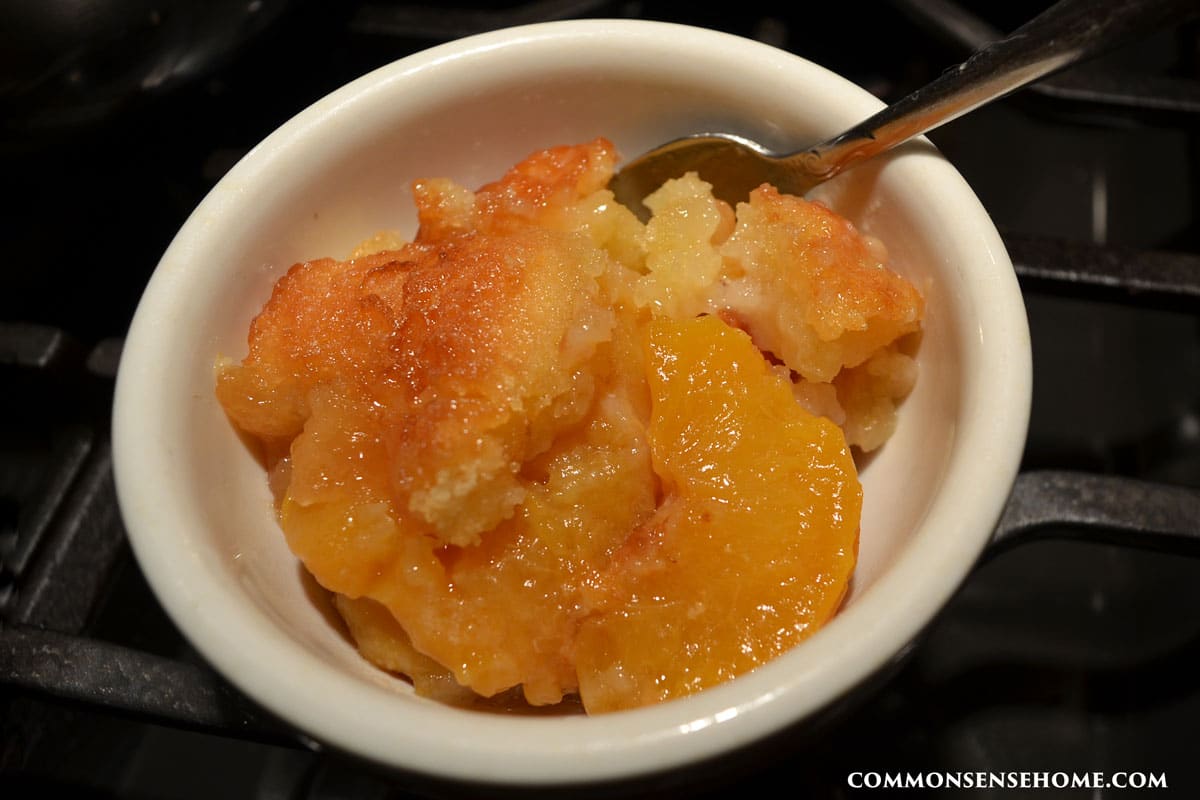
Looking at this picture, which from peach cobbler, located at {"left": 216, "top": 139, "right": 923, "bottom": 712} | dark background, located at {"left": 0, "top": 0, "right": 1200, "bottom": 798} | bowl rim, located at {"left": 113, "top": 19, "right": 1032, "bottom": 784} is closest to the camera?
bowl rim, located at {"left": 113, "top": 19, "right": 1032, "bottom": 784}

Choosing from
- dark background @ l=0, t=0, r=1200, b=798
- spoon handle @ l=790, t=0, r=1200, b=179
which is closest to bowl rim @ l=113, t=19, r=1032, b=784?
spoon handle @ l=790, t=0, r=1200, b=179

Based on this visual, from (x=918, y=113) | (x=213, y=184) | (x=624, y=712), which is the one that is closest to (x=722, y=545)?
(x=624, y=712)

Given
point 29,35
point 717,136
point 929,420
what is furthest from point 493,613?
point 29,35

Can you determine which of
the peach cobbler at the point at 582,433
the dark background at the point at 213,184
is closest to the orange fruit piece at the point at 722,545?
the peach cobbler at the point at 582,433

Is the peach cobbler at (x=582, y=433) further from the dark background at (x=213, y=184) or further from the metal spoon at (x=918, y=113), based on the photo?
the dark background at (x=213, y=184)

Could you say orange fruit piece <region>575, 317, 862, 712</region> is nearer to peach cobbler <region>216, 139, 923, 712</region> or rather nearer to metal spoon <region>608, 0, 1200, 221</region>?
peach cobbler <region>216, 139, 923, 712</region>

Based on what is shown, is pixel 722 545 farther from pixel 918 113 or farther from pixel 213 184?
pixel 213 184

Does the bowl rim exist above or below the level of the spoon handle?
below
